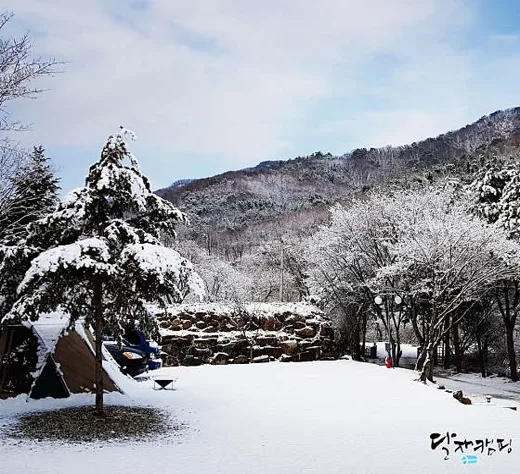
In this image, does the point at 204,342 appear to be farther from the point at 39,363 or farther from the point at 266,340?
the point at 39,363

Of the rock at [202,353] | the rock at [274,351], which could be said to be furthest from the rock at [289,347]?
the rock at [202,353]

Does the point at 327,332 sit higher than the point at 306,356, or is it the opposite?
the point at 327,332

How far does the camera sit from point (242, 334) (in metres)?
18.5

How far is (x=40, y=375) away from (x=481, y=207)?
1845 cm

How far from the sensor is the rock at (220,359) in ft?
58.5

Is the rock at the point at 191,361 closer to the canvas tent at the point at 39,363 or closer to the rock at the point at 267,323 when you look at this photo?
the rock at the point at 267,323

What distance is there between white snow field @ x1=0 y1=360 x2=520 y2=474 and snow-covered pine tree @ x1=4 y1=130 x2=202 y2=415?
5.94 ft

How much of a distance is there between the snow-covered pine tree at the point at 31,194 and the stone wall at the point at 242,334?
24.4ft

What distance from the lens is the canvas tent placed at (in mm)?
9039

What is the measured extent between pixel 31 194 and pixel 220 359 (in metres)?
9.12

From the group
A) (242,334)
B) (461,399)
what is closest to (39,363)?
(461,399)

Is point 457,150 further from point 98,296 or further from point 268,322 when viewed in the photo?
point 98,296

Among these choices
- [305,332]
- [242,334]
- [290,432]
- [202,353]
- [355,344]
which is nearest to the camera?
[290,432]

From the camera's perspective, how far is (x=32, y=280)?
7.17 meters
